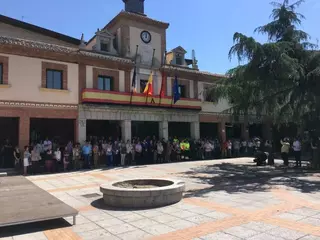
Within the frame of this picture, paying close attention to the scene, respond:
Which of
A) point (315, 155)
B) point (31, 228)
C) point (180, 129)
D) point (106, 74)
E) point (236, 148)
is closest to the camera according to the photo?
point (31, 228)

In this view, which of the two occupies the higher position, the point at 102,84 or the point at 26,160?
the point at 102,84

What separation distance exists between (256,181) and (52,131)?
47.9 ft

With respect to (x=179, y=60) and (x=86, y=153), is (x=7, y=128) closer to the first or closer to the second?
(x=86, y=153)

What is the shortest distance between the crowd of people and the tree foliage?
2.65 m

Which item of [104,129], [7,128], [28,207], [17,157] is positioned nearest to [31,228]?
[28,207]

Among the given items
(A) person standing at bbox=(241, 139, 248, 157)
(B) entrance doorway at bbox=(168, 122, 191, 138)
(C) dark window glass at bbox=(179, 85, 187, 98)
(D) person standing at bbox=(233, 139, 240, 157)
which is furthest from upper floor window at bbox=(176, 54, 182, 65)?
(A) person standing at bbox=(241, 139, 248, 157)

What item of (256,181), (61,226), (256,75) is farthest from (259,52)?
(61,226)

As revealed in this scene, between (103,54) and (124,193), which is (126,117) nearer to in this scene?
(103,54)

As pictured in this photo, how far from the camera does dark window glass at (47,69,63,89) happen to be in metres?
18.1

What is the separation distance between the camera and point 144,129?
23.1 m

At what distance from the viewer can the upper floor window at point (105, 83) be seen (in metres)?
20.1

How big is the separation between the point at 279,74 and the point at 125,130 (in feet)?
36.5

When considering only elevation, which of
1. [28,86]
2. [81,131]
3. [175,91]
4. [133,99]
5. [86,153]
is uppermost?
[175,91]

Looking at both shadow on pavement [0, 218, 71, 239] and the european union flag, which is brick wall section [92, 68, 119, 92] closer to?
the european union flag
